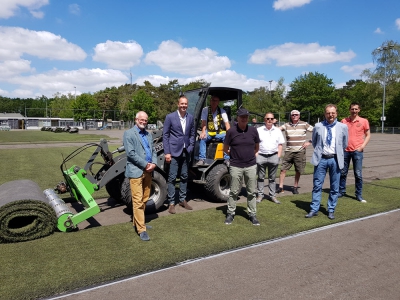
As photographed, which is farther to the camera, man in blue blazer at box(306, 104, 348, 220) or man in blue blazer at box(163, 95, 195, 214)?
man in blue blazer at box(163, 95, 195, 214)

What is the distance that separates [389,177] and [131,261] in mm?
8890

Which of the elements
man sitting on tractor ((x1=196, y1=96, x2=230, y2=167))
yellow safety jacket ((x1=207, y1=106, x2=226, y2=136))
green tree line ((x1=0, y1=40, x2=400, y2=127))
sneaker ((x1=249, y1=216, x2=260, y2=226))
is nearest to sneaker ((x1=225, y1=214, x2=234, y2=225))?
sneaker ((x1=249, y1=216, x2=260, y2=226))

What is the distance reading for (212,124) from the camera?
6816 millimetres

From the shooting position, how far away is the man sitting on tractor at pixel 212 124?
6.64 metres

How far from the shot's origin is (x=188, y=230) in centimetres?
519

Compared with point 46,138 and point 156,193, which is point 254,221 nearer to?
point 156,193

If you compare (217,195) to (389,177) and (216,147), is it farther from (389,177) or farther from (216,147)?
(389,177)

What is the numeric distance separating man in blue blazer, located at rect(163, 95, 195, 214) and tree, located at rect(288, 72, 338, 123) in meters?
66.6

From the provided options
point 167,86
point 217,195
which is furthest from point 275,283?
point 167,86

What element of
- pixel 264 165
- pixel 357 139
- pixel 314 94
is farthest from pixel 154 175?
pixel 314 94

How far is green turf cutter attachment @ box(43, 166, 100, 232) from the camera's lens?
5004mm

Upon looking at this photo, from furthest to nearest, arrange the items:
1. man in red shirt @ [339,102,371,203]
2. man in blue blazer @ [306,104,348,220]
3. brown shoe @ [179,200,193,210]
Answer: man in red shirt @ [339,102,371,203] → brown shoe @ [179,200,193,210] → man in blue blazer @ [306,104,348,220]

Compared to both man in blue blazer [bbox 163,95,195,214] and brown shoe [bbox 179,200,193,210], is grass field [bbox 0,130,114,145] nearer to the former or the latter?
brown shoe [bbox 179,200,193,210]

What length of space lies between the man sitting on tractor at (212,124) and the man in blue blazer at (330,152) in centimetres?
175
